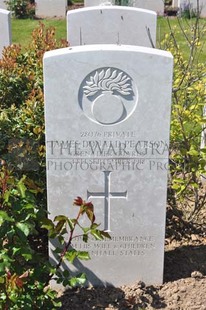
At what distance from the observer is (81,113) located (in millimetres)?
3225

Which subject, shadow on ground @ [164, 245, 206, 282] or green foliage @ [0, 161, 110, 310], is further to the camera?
shadow on ground @ [164, 245, 206, 282]

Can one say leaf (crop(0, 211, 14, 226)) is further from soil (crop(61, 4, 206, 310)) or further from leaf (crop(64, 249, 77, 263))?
soil (crop(61, 4, 206, 310))

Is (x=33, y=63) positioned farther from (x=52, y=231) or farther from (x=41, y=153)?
(x=52, y=231)

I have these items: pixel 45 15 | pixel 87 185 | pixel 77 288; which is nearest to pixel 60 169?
pixel 87 185

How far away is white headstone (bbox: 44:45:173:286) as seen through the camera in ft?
10.3

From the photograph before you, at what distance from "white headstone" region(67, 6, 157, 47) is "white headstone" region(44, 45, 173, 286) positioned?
9.77 feet

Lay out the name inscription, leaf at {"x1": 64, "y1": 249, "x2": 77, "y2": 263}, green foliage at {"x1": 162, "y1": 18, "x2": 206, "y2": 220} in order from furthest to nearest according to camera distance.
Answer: green foliage at {"x1": 162, "y1": 18, "x2": 206, "y2": 220} < the name inscription < leaf at {"x1": 64, "y1": 249, "x2": 77, "y2": 263}

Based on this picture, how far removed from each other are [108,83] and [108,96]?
8cm

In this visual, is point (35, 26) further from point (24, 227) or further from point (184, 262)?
point (24, 227)

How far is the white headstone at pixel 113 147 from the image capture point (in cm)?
313

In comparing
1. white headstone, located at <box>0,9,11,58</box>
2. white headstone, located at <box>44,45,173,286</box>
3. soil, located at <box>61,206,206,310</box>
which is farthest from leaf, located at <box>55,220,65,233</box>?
white headstone, located at <box>0,9,11,58</box>

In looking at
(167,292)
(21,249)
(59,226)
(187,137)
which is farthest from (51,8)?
(21,249)

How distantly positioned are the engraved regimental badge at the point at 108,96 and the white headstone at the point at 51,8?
10.3 meters

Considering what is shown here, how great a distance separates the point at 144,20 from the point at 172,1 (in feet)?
27.4
